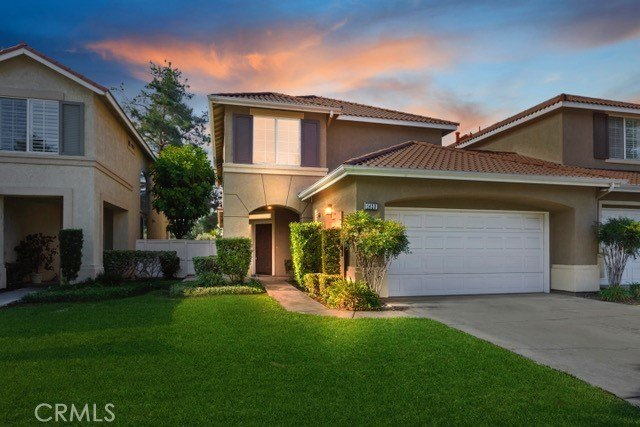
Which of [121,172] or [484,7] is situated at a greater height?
[484,7]

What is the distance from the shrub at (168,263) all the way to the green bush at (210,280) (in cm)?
331

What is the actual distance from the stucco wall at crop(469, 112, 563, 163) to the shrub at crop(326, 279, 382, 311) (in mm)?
9800

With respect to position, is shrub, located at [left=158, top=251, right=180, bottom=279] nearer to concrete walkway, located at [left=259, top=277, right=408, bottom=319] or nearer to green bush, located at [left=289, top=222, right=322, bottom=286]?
concrete walkway, located at [left=259, top=277, right=408, bottom=319]

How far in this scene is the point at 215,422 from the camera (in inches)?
138

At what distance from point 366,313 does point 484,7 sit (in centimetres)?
839

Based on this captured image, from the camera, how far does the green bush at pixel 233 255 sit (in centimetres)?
1176

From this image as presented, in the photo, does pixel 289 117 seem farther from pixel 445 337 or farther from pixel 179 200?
pixel 445 337

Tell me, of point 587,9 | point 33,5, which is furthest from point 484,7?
point 33,5

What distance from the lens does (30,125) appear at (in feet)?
39.4

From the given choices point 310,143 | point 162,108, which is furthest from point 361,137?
point 162,108

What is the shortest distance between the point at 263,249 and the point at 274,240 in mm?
1022

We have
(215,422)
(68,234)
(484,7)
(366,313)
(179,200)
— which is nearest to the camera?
(215,422)

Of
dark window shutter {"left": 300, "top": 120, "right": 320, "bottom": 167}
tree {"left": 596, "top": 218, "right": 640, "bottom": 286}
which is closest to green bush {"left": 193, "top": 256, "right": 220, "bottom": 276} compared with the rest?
dark window shutter {"left": 300, "top": 120, "right": 320, "bottom": 167}

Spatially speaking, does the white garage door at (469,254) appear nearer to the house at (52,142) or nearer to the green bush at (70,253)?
the green bush at (70,253)
